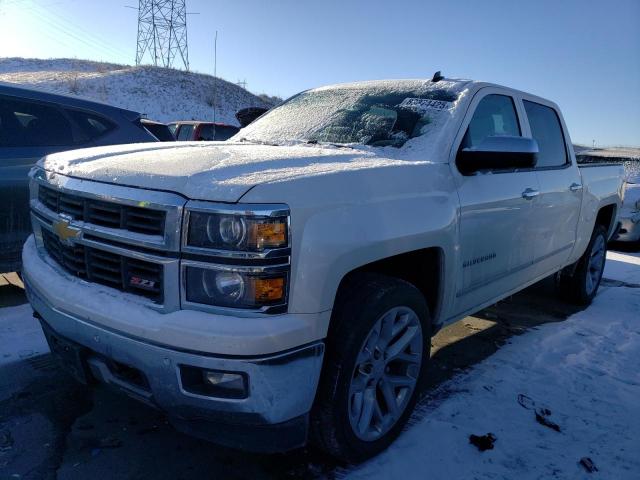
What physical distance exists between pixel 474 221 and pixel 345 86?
152cm

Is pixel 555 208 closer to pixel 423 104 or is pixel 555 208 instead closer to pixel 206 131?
pixel 423 104

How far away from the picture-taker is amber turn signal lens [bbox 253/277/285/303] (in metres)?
1.85

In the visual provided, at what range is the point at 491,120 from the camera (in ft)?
11.3

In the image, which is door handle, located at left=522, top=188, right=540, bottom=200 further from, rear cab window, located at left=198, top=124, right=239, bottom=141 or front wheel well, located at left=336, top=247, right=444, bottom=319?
rear cab window, located at left=198, top=124, right=239, bottom=141

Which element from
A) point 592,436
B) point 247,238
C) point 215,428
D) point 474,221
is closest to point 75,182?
point 247,238

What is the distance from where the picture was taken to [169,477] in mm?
2293

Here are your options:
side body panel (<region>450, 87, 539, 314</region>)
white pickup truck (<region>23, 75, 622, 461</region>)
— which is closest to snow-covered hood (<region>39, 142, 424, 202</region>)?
white pickup truck (<region>23, 75, 622, 461</region>)

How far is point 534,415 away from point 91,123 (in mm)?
4273

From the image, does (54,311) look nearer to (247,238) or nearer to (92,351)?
(92,351)

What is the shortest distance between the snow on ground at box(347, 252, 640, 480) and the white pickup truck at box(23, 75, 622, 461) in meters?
0.23

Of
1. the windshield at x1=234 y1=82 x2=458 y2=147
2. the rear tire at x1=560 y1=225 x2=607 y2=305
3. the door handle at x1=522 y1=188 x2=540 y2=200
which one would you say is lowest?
the rear tire at x1=560 y1=225 x2=607 y2=305

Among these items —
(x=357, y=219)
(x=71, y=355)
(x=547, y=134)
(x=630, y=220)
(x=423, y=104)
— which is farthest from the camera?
(x=630, y=220)

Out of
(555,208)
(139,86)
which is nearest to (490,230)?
(555,208)

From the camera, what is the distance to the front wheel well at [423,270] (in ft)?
8.74
